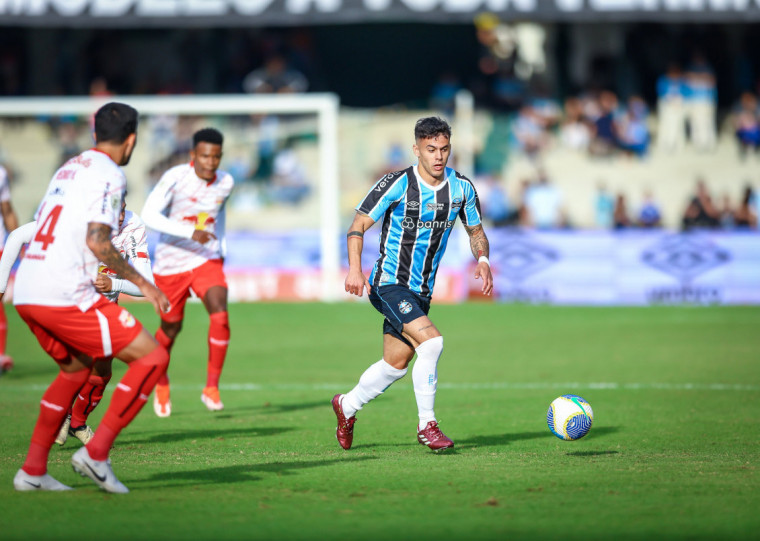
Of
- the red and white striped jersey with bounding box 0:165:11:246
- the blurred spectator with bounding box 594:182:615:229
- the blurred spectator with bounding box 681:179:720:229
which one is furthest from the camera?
the blurred spectator with bounding box 594:182:615:229

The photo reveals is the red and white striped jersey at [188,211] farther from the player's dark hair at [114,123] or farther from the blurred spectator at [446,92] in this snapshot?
the blurred spectator at [446,92]

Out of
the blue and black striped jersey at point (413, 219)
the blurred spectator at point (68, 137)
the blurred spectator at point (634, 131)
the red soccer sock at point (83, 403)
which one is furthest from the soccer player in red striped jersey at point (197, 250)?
the blurred spectator at point (634, 131)

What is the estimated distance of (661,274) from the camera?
2164cm

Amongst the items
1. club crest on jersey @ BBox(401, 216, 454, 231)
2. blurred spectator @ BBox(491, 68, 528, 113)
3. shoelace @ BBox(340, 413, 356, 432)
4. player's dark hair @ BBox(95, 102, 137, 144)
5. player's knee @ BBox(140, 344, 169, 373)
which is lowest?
shoelace @ BBox(340, 413, 356, 432)

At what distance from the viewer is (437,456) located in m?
7.59

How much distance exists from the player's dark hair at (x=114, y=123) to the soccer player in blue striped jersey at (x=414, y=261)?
2.24m

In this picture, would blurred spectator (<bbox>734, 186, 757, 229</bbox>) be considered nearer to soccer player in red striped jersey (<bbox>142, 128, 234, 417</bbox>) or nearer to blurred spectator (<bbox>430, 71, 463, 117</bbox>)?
blurred spectator (<bbox>430, 71, 463, 117</bbox>)

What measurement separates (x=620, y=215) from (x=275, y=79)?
31.1 ft

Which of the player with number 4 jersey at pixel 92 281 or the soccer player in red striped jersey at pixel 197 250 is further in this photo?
the soccer player in red striped jersey at pixel 197 250

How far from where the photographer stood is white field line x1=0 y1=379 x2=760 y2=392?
11672mm

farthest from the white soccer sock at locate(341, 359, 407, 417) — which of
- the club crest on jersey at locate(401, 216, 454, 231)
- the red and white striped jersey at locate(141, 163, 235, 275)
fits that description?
the red and white striped jersey at locate(141, 163, 235, 275)

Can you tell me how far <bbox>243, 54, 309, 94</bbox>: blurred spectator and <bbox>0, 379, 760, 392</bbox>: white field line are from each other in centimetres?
1640

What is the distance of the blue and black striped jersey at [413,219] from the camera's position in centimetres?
793

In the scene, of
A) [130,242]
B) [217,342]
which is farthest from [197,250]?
[130,242]
